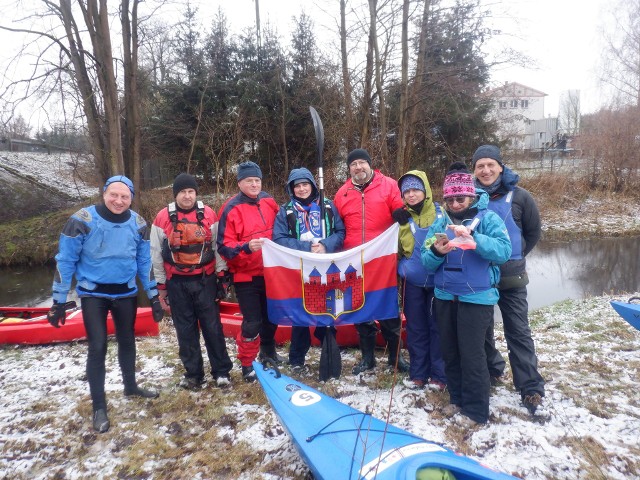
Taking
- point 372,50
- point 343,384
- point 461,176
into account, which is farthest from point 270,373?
point 372,50

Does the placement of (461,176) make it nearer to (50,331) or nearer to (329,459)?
(329,459)

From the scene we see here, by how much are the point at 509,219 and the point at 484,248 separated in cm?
63

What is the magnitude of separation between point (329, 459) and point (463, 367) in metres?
1.40

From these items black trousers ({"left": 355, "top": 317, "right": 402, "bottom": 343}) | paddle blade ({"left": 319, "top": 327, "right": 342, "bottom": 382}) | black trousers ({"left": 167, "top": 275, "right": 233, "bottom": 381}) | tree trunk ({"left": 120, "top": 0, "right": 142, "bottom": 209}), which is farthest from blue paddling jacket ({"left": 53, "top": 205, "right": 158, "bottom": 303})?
tree trunk ({"left": 120, "top": 0, "right": 142, "bottom": 209})

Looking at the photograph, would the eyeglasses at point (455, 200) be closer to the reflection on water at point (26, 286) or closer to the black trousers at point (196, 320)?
the black trousers at point (196, 320)

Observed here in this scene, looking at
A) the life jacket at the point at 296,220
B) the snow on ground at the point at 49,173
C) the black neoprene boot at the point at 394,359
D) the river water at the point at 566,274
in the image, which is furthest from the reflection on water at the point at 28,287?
the black neoprene boot at the point at 394,359

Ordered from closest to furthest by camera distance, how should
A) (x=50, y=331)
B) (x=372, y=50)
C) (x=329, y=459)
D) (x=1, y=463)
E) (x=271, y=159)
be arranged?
(x=329, y=459), (x=1, y=463), (x=50, y=331), (x=372, y=50), (x=271, y=159)

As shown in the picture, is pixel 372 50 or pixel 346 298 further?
pixel 372 50

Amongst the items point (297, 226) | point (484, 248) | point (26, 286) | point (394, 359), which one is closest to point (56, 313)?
point (297, 226)

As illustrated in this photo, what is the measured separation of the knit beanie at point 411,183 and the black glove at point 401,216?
24 centimetres

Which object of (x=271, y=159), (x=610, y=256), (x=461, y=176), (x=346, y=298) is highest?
(x=271, y=159)

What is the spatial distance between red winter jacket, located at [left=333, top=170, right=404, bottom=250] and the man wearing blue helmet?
80.8 inches

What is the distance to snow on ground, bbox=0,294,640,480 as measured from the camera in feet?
9.85

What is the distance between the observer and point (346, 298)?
13.8 ft
